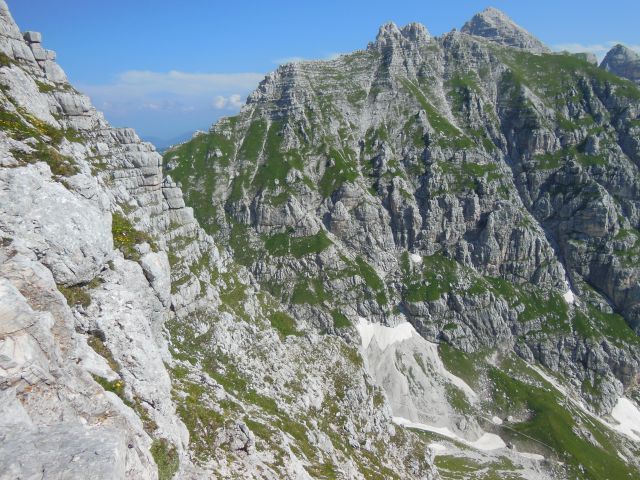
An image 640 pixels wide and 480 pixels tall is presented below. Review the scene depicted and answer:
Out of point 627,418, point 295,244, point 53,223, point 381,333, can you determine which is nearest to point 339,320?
point 381,333

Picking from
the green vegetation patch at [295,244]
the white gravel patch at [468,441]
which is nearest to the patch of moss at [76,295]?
the white gravel patch at [468,441]

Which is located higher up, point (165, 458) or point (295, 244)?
point (295, 244)

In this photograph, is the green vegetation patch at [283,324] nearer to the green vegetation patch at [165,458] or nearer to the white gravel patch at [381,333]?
the white gravel patch at [381,333]

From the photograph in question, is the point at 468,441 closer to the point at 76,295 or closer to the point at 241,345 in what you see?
the point at 241,345

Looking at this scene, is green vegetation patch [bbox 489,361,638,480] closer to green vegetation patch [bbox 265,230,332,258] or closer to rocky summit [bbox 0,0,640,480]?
rocky summit [bbox 0,0,640,480]

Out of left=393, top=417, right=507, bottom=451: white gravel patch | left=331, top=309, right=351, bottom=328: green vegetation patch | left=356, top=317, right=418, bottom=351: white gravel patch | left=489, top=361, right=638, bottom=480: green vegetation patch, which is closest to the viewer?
left=489, top=361, right=638, bottom=480: green vegetation patch

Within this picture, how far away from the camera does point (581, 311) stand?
640 ft

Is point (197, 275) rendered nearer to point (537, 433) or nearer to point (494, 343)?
point (537, 433)

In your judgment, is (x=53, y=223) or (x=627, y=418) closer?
(x=53, y=223)

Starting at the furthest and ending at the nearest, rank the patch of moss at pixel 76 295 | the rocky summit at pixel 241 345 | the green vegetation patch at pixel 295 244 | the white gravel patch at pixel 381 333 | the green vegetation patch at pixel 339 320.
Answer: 1. the green vegetation patch at pixel 295 244
2. the white gravel patch at pixel 381 333
3. the green vegetation patch at pixel 339 320
4. the patch of moss at pixel 76 295
5. the rocky summit at pixel 241 345

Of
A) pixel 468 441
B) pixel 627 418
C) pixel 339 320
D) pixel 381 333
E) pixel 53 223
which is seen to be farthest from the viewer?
pixel 381 333

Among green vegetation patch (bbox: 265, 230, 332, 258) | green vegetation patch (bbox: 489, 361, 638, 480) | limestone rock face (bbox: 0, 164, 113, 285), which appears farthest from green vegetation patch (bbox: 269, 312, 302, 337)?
green vegetation patch (bbox: 489, 361, 638, 480)

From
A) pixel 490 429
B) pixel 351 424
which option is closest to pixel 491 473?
pixel 490 429

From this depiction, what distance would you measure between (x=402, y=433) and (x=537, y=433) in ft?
232
